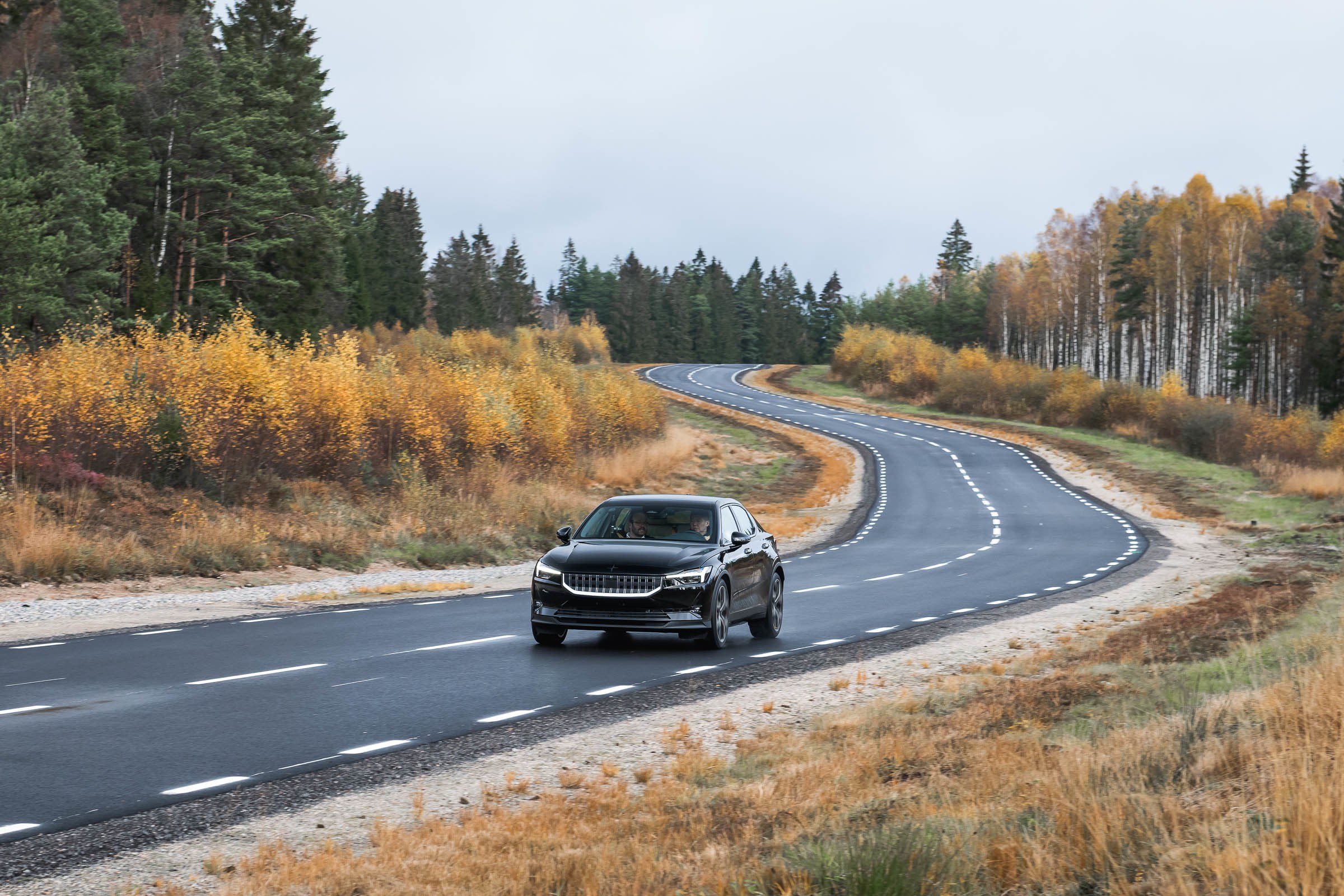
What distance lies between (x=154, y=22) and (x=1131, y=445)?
5036 centimetres

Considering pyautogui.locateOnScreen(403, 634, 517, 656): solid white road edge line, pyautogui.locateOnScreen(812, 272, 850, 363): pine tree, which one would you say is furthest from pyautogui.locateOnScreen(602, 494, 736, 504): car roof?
pyautogui.locateOnScreen(812, 272, 850, 363): pine tree

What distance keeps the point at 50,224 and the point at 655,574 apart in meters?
32.3

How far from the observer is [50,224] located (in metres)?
38.3

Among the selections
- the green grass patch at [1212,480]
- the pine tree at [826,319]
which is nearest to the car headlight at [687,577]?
the green grass patch at [1212,480]

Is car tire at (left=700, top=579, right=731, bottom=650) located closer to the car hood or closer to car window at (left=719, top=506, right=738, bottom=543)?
the car hood

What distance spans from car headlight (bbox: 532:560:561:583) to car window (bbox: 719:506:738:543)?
2.06 metres

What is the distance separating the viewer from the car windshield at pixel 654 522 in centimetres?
1458

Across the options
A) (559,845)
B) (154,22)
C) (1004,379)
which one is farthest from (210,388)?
(1004,379)

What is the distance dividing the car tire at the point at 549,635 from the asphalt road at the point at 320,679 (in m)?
0.24

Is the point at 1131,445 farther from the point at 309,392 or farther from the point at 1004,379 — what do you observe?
the point at 309,392

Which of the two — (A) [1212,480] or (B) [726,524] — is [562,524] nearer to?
(B) [726,524]

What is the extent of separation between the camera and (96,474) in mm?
21359

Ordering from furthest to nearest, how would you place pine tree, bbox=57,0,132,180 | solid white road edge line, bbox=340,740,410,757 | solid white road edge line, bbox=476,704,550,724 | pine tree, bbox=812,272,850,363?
pine tree, bbox=812,272,850,363 < pine tree, bbox=57,0,132,180 < solid white road edge line, bbox=476,704,550,724 < solid white road edge line, bbox=340,740,410,757

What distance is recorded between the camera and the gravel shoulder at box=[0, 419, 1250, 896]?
591cm
